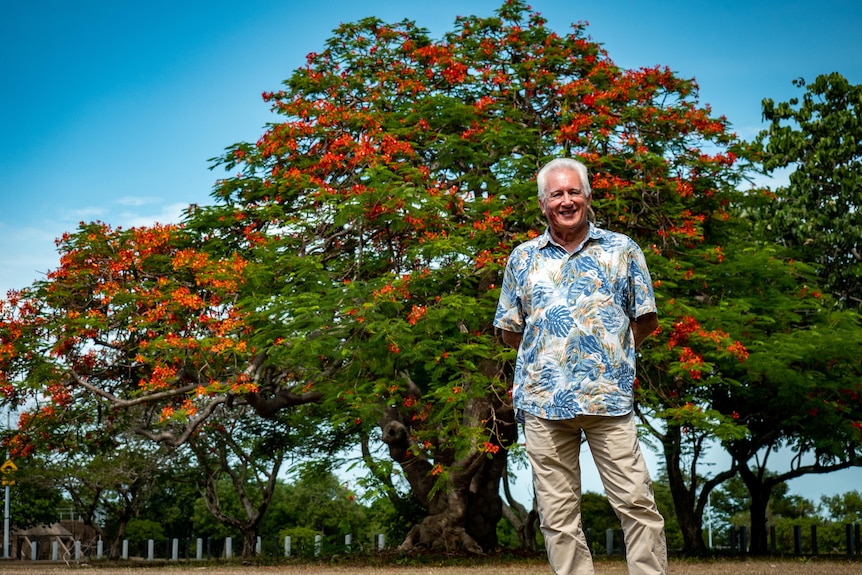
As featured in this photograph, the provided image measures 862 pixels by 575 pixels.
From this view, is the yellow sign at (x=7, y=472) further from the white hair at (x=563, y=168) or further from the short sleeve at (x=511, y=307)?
the white hair at (x=563, y=168)

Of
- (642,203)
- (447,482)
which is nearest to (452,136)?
(642,203)

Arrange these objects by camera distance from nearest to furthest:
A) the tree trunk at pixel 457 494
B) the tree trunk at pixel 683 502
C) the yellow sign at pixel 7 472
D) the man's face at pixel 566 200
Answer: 1. the man's face at pixel 566 200
2. the yellow sign at pixel 7 472
3. the tree trunk at pixel 457 494
4. the tree trunk at pixel 683 502

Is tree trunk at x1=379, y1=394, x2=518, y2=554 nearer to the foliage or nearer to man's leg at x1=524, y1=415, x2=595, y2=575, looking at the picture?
man's leg at x1=524, y1=415, x2=595, y2=575

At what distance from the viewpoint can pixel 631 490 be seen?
124 inches

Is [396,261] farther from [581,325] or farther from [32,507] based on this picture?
[32,507]

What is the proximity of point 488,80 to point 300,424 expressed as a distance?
9.45 meters

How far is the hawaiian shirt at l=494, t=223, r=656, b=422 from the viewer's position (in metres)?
3.21

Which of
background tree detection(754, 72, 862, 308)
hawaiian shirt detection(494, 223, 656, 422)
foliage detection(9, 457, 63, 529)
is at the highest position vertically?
background tree detection(754, 72, 862, 308)

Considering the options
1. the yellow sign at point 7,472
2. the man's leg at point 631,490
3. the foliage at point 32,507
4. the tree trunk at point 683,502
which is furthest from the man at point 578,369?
the foliage at point 32,507

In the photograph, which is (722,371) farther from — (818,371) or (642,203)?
(642,203)

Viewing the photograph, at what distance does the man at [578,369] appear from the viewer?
10.4 ft

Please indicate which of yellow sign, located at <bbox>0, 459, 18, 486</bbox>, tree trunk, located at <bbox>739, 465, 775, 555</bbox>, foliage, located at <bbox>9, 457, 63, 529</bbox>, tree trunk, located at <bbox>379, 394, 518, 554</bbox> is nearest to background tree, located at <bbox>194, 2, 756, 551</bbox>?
tree trunk, located at <bbox>379, 394, 518, 554</bbox>

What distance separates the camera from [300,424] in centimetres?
2030

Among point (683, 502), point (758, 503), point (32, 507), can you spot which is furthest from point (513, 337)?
point (32, 507)
